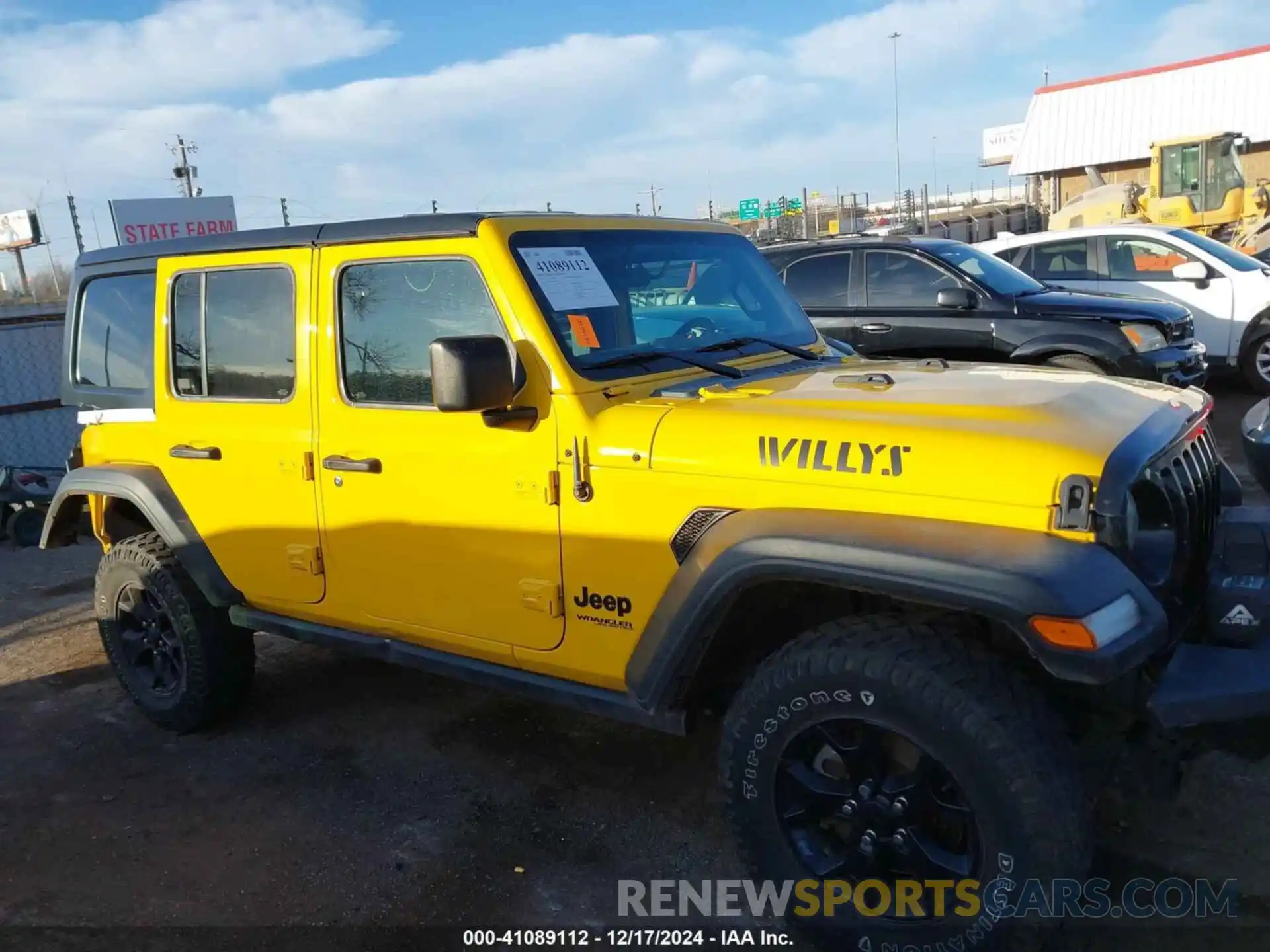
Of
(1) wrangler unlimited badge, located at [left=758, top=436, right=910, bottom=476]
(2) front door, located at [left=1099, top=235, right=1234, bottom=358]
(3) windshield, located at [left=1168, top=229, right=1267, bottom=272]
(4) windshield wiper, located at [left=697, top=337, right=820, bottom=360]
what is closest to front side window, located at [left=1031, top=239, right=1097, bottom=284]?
(2) front door, located at [left=1099, top=235, right=1234, bottom=358]

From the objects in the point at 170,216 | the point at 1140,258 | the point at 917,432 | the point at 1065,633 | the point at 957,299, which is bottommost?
the point at 1065,633

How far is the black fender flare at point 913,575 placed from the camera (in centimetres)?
210

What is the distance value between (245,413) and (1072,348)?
19.2ft

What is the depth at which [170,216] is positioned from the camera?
2556 centimetres

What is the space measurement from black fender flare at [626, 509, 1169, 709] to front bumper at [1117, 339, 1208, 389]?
5512 mm

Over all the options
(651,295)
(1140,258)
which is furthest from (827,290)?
(651,295)

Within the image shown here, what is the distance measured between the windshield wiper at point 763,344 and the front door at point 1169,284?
7.58 metres

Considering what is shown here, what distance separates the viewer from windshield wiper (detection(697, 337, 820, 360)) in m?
3.34

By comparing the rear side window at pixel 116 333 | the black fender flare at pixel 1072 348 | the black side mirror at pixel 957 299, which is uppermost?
the rear side window at pixel 116 333

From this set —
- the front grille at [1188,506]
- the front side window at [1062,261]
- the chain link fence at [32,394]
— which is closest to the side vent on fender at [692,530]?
the front grille at [1188,506]

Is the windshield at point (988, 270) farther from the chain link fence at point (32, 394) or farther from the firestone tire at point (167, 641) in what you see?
the chain link fence at point (32, 394)

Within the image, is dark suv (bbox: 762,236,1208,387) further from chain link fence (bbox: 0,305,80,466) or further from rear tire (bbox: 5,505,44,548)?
chain link fence (bbox: 0,305,80,466)

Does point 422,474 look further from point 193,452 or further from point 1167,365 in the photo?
point 1167,365

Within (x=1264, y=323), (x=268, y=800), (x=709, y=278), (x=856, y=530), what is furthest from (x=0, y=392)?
(x=1264, y=323)
